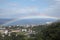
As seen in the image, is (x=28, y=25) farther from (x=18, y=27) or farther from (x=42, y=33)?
(x=42, y=33)

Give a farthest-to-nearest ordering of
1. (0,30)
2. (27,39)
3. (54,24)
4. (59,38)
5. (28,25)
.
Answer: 1. (0,30)
2. (28,25)
3. (27,39)
4. (54,24)
5. (59,38)

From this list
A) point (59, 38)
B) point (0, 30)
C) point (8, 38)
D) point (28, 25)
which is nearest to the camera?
point (59, 38)

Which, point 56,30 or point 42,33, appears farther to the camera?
point 42,33

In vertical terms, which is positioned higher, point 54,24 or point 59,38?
point 54,24

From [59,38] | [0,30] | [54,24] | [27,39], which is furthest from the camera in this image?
[0,30]

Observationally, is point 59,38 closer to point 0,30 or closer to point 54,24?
point 54,24

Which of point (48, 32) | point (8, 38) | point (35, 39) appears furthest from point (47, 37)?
point (8, 38)

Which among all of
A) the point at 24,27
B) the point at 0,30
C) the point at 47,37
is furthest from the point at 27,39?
the point at 0,30

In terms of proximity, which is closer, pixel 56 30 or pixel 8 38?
pixel 56 30

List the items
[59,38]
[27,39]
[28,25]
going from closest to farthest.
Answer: [59,38]
[27,39]
[28,25]
